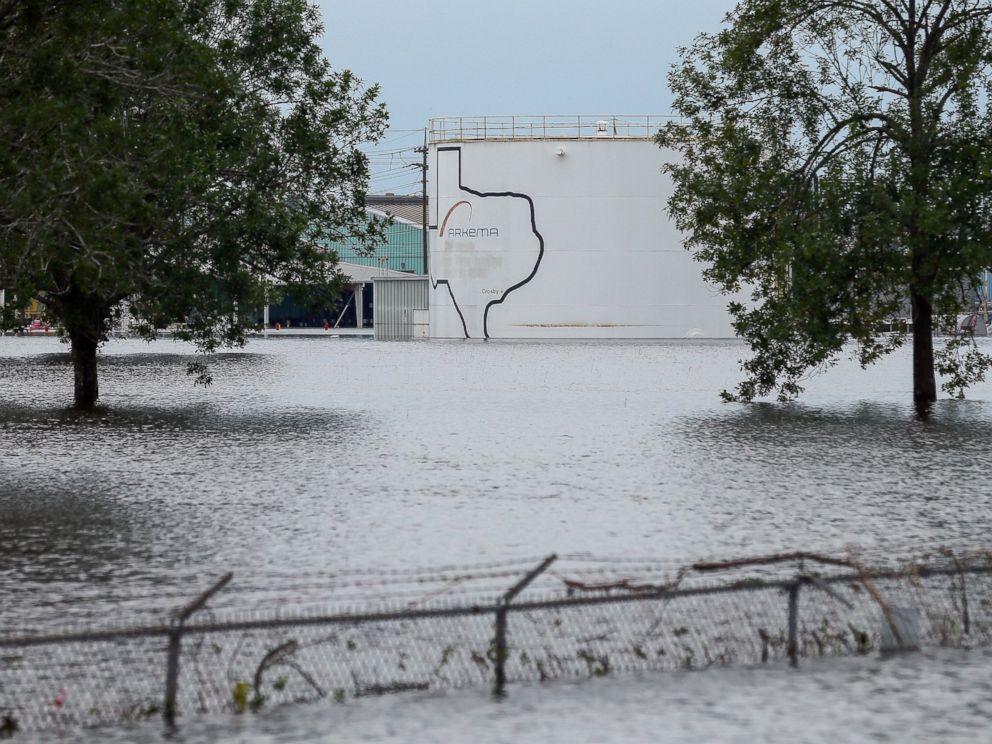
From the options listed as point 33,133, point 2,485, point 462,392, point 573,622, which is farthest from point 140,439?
point 573,622

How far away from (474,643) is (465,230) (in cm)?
6372

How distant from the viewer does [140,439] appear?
2652cm

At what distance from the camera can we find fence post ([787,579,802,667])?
9073 mm

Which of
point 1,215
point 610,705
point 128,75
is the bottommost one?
point 610,705

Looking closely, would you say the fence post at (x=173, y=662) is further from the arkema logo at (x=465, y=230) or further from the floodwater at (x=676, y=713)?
the arkema logo at (x=465, y=230)

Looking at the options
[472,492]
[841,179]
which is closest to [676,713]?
[472,492]

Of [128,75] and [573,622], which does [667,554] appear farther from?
[128,75]

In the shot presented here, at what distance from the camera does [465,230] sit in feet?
240

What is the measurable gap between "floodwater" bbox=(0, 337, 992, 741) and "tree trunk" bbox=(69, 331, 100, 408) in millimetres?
678

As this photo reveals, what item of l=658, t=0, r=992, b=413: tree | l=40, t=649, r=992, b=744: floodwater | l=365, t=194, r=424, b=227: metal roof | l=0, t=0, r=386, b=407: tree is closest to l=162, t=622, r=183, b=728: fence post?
l=40, t=649, r=992, b=744: floodwater

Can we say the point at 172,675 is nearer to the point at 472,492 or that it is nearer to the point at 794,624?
the point at 794,624

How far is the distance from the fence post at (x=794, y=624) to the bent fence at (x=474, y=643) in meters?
0.01

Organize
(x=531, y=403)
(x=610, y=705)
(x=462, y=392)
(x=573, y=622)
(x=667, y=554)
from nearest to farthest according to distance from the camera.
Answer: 1. (x=610, y=705)
2. (x=573, y=622)
3. (x=667, y=554)
4. (x=531, y=403)
5. (x=462, y=392)

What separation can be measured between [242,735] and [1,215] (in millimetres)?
12906
